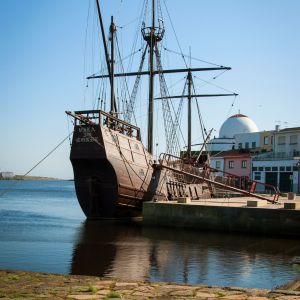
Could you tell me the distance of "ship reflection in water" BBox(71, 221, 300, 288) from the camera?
14.4 m

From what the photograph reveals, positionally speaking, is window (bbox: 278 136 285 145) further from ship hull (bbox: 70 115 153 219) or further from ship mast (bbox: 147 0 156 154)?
ship hull (bbox: 70 115 153 219)

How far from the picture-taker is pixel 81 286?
9609 mm

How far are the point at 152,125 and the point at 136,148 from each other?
6.56 metres

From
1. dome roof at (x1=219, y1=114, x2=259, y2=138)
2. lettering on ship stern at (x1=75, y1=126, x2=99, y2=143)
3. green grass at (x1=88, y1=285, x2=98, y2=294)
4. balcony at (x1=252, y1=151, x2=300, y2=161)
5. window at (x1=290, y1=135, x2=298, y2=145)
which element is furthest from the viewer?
dome roof at (x1=219, y1=114, x2=259, y2=138)

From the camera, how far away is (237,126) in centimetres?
8550

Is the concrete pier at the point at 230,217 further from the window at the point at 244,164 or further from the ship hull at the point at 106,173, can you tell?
the window at the point at 244,164

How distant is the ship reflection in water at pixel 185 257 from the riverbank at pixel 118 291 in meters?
3.85

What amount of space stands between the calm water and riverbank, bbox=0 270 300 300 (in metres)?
3.82

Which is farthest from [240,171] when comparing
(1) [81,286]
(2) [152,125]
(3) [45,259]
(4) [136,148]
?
(1) [81,286]

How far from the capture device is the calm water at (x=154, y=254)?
1461cm

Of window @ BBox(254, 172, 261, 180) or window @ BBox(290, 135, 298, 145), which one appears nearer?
window @ BBox(290, 135, 298, 145)

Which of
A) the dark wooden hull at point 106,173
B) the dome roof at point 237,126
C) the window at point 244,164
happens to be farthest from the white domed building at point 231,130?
the dark wooden hull at point 106,173

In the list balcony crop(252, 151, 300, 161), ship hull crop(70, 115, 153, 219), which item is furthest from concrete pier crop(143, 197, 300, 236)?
balcony crop(252, 151, 300, 161)

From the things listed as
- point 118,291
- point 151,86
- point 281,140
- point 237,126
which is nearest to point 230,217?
point 118,291
